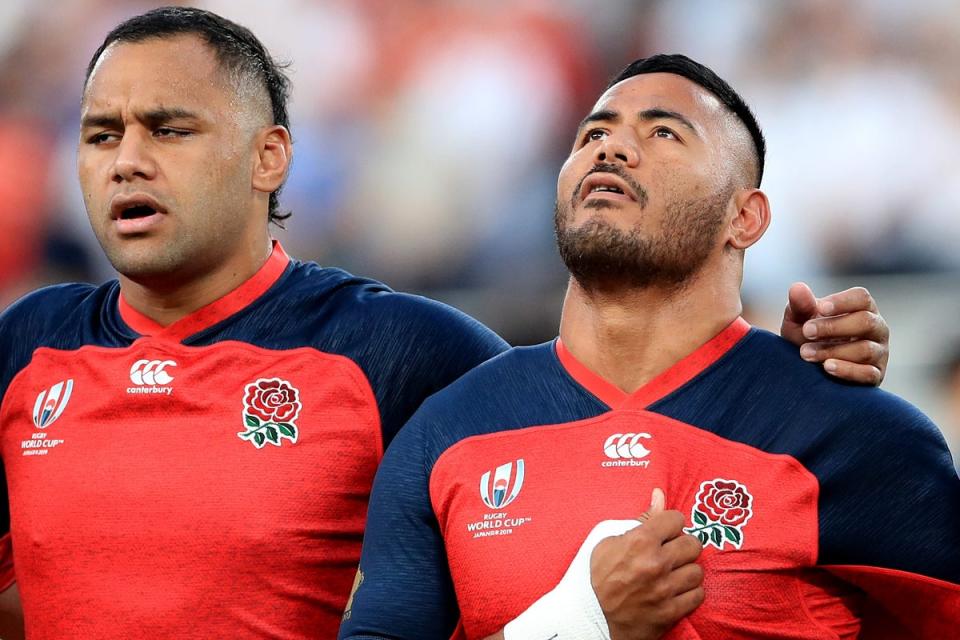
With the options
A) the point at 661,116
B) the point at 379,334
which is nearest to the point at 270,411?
the point at 379,334

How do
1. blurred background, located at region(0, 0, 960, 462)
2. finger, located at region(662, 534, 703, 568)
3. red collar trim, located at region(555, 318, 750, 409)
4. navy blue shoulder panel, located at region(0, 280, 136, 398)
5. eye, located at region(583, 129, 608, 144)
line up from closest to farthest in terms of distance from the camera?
finger, located at region(662, 534, 703, 568)
red collar trim, located at region(555, 318, 750, 409)
eye, located at region(583, 129, 608, 144)
navy blue shoulder panel, located at region(0, 280, 136, 398)
blurred background, located at region(0, 0, 960, 462)

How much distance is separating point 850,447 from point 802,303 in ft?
1.01

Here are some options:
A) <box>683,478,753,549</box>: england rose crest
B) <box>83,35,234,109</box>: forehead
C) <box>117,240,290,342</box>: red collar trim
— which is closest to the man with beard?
<box>683,478,753,549</box>: england rose crest

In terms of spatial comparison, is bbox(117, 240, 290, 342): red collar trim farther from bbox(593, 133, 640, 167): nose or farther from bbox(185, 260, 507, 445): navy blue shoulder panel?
bbox(593, 133, 640, 167): nose

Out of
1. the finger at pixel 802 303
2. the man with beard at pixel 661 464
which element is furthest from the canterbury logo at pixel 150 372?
the finger at pixel 802 303

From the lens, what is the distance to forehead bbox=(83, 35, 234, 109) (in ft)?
9.32

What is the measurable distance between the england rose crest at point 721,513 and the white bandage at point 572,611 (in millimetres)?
111

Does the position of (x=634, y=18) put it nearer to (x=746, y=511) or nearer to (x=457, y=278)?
(x=457, y=278)

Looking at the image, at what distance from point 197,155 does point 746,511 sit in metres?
1.33

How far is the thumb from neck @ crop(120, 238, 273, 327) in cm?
108

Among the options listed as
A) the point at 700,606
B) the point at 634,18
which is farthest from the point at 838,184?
the point at 700,606

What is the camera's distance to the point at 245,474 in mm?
2672

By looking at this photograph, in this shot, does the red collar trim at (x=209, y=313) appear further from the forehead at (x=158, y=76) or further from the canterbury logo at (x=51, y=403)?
the forehead at (x=158, y=76)

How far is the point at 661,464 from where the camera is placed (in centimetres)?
236
